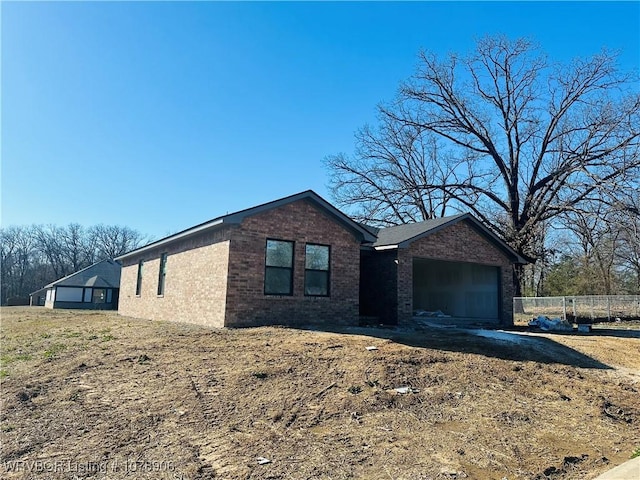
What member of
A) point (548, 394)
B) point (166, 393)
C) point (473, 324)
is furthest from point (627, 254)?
point (166, 393)

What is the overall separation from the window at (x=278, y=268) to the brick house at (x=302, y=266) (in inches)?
1.1

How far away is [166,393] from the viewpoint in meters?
6.59

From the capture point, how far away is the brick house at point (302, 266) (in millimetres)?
12461

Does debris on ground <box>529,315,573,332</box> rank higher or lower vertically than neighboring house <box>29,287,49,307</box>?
higher

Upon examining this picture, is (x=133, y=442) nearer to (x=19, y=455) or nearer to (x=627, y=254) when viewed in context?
(x=19, y=455)

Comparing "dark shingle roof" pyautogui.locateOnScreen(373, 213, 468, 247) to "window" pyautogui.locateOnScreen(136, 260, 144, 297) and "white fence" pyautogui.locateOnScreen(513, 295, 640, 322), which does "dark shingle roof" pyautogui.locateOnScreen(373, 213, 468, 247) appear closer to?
"white fence" pyautogui.locateOnScreen(513, 295, 640, 322)

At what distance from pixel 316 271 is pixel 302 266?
59 centimetres

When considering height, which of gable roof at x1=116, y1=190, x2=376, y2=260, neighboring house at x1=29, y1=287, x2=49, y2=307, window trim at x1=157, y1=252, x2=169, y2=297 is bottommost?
neighboring house at x1=29, y1=287, x2=49, y2=307

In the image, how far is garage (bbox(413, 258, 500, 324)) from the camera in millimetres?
18578

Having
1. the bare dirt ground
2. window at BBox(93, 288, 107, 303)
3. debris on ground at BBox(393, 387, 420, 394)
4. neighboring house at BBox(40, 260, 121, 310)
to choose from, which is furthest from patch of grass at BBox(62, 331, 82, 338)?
window at BBox(93, 288, 107, 303)

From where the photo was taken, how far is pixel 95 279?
40688 millimetres

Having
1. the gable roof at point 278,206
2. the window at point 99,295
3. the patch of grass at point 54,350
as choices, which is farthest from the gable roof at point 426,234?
the window at point 99,295

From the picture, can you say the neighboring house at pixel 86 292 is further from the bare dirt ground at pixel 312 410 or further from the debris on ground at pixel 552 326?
the debris on ground at pixel 552 326

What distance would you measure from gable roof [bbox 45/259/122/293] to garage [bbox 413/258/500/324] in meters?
29.9
